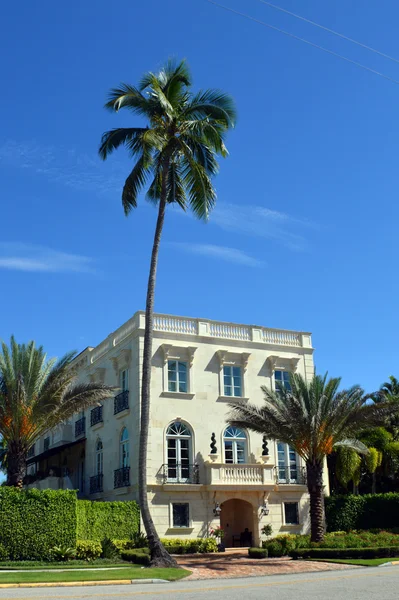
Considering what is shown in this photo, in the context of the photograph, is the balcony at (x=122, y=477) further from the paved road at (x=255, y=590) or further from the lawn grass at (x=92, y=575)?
the paved road at (x=255, y=590)

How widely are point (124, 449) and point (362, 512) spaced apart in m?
13.1

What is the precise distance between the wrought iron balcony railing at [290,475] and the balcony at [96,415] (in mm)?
10447

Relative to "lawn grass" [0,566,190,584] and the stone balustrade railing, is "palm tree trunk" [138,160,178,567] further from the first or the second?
the stone balustrade railing

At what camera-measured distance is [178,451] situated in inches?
1390

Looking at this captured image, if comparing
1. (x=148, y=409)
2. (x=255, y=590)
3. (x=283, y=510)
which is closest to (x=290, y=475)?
(x=283, y=510)

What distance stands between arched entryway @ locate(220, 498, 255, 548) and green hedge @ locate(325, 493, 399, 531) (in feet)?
14.3

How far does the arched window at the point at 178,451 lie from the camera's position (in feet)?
114

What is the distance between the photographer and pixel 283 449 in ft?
126

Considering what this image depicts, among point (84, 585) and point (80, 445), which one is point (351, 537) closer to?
point (84, 585)

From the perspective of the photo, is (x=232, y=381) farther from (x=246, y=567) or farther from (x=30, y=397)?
(x=246, y=567)

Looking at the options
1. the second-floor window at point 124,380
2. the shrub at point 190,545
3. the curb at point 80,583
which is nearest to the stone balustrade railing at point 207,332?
the second-floor window at point 124,380

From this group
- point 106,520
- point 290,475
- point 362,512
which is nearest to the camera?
point 106,520

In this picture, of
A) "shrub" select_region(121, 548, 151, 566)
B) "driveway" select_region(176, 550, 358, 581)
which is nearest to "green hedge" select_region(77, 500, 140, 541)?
"shrub" select_region(121, 548, 151, 566)

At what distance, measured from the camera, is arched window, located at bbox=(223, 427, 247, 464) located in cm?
3684
